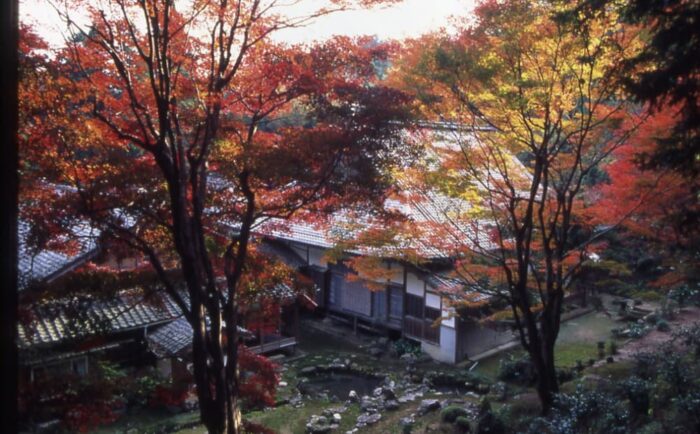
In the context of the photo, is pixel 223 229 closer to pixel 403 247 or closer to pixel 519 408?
pixel 403 247

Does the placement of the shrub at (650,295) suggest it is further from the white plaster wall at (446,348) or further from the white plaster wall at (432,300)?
the white plaster wall at (432,300)

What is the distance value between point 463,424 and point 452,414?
0.54 m

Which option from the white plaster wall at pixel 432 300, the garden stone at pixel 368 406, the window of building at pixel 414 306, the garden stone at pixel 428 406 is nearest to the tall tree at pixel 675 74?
the garden stone at pixel 428 406

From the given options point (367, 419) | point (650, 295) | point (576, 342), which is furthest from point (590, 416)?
point (650, 295)

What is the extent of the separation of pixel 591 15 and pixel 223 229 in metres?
5.61

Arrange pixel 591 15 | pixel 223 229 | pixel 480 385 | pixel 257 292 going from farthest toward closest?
pixel 480 385 → pixel 257 292 → pixel 223 229 → pixel 591 15

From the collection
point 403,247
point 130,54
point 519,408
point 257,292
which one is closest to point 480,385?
point 519,408

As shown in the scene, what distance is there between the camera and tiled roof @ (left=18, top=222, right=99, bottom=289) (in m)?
5.25

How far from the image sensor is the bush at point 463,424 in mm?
9586

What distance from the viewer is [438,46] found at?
8.56 meters

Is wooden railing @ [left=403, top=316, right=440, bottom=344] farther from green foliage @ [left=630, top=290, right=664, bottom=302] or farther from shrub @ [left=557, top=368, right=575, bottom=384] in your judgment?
green foliage @ [left=630, top=290, right=664, bottom=302]

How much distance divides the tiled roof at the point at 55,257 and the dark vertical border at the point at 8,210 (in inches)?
101

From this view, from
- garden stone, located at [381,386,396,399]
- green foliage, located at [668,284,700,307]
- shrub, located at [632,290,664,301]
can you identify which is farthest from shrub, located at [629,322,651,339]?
garden stone, located at [381,386,396,399]

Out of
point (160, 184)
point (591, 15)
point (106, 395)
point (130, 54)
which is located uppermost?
point (591, 15)
